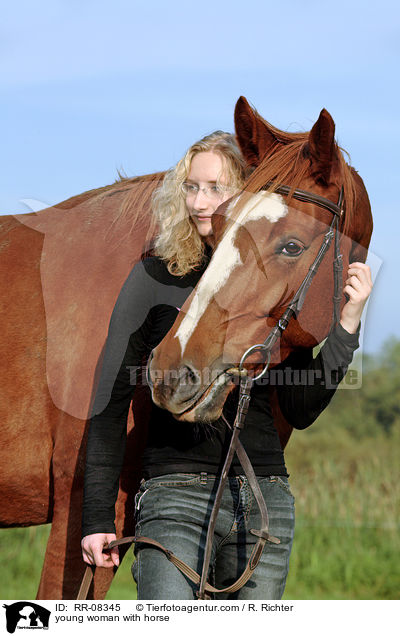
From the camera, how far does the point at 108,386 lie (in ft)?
7.26

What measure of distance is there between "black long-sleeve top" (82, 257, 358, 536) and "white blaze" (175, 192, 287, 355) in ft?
0.80

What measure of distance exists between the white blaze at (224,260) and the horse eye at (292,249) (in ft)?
0.30

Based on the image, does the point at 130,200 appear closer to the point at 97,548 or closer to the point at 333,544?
the point at 97,548

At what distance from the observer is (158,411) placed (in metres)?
2.28

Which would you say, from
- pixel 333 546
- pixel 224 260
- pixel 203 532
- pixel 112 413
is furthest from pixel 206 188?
pixel 333 546

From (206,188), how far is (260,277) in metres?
0.48

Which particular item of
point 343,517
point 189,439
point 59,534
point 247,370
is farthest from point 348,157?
point 343,517

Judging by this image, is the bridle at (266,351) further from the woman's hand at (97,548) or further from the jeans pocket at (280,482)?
the woman's hand at (97,548)

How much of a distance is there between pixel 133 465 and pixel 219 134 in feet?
4.68

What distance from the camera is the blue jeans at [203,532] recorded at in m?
2.00
